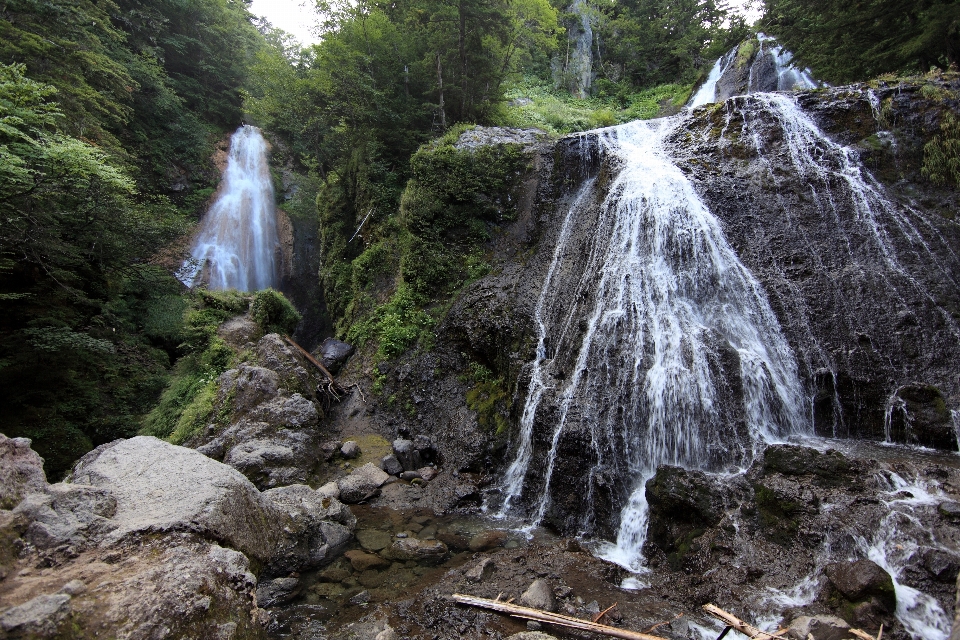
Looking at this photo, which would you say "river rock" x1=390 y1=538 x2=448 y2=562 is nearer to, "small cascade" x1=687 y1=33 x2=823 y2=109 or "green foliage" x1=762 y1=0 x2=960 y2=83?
"green foliage" x1=762 y1=0 x2=960 y2=83

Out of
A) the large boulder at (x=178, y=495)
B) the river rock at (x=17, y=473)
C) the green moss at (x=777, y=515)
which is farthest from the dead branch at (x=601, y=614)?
the river rock at (x=17, y=473)

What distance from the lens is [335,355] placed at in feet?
43.4

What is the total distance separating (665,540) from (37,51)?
58.6 ft

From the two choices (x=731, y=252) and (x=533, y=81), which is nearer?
(x=731, y=252)

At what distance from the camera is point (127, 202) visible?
451 inches

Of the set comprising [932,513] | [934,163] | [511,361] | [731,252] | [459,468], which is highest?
[934,163]

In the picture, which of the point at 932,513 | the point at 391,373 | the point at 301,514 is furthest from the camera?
the point at 391,373

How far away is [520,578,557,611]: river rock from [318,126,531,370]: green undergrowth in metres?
7.40

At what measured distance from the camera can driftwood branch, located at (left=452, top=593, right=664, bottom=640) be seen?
12.5 feet

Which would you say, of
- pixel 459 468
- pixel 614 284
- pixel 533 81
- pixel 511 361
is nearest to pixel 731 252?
pixel 614 284

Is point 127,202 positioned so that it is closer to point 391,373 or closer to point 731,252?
point 391,373

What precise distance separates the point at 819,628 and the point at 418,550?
181 inches

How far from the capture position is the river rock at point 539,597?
14.6 ft

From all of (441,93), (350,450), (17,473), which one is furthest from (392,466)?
(441,93)
